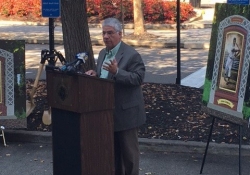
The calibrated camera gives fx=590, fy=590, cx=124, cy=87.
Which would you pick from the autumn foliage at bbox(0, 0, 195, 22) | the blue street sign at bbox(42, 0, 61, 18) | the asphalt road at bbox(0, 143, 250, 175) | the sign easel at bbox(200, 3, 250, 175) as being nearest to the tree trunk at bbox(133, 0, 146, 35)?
the autumn foliage at bbox(0, 0, 195, 22)

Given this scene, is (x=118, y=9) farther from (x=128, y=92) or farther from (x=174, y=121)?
(x=128, y=92)

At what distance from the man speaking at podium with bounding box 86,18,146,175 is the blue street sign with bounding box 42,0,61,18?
3.55 metres

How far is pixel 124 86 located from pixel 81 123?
64 centimetres

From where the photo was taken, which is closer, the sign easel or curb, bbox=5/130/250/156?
the sign easel

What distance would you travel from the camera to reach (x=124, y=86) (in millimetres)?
5473

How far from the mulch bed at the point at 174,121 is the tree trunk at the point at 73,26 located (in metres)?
1.05

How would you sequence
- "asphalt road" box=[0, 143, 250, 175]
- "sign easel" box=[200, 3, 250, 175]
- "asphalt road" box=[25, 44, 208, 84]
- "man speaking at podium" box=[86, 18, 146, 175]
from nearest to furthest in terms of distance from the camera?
"man speaking at podium" box=[86, 18, 146, 175], "sign easel" box=[200, 3, 250, 175], "asphalt road" box=[0, 143, 250, 175], "asphalt road" box=[25, 44, 208, 84]

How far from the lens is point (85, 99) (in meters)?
5.00

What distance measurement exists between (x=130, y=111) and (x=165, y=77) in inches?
339

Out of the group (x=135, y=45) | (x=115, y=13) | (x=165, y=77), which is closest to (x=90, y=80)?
(x=165, y=77)

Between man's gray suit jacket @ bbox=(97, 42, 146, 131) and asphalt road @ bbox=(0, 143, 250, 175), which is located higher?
man's gray suit jacket @ bbox=(97, 42, 146, 131)

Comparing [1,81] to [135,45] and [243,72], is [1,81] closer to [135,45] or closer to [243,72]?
[243,72]

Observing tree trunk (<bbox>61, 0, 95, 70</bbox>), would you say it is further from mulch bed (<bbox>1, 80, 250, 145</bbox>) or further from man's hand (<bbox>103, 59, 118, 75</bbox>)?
man's hand (<bbox>103, 59, 118, 75</bbox>)

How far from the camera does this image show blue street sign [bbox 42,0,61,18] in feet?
29.6
